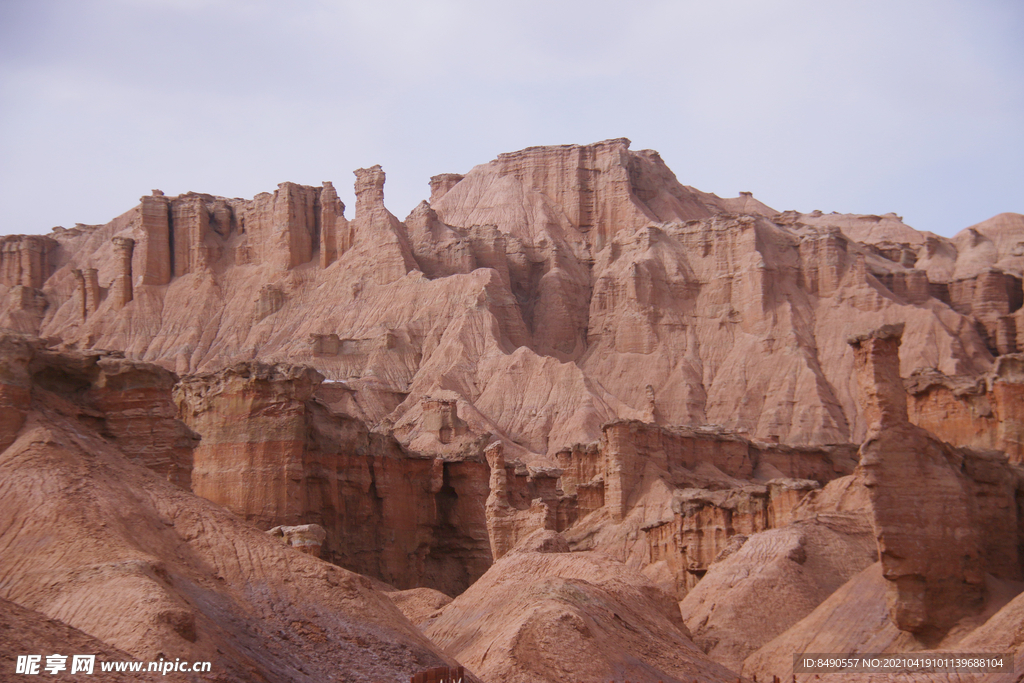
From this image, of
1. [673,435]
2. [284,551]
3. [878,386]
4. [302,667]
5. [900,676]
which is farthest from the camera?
[673,435]

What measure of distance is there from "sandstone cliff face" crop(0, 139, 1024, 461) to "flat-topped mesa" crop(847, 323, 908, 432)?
48749 millimetres

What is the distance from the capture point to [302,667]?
1377cm

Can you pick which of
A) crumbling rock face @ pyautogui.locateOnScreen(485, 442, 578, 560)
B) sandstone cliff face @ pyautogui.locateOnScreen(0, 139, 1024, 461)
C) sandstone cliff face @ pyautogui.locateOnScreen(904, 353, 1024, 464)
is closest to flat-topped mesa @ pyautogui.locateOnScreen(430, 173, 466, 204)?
sandstone cliff face @ pyautogui.locateOnScreen(0, 139, 1024, 461)

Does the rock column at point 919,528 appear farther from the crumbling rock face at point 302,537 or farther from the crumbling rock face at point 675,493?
the crumbling rock face at point 302,537

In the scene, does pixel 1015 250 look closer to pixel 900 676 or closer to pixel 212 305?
pixel 212 305

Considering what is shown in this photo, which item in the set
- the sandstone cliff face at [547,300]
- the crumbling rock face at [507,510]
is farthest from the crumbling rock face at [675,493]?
the sandstone cliff face at [547,300]

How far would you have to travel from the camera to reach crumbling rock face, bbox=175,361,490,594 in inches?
1173

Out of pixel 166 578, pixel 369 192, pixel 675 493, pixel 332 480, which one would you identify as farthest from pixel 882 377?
pixel 369 192

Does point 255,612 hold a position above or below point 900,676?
above

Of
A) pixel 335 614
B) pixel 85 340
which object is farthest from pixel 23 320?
pixel 335 614

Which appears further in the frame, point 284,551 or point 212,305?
point 212,305

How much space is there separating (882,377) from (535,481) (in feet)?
76.0

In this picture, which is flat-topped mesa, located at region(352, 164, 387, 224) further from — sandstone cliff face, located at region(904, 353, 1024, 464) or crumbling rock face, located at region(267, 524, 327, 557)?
crumbling rock face, located at region(267, 524, 327, 557)

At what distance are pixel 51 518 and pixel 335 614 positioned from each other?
149 inches
